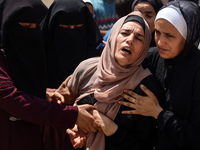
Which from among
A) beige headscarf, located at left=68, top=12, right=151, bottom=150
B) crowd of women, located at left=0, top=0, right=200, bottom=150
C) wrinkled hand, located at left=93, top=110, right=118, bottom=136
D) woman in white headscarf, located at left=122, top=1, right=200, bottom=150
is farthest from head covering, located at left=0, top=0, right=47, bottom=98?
woman in white headscarf, located at left=122, top=1, right=200, bottom=150

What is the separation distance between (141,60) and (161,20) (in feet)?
1.21

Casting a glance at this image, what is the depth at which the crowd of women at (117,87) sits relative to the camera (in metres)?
1.79

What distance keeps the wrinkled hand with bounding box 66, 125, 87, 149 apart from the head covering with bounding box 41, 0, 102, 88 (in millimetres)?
902

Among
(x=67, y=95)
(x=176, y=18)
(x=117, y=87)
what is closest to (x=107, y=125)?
(x=117, y=87)

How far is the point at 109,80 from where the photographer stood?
2027 mm

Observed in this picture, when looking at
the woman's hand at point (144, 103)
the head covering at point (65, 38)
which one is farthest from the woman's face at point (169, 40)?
the head covering at point (65, 38)

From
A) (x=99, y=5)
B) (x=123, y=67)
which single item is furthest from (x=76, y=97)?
(x=99, y=5)

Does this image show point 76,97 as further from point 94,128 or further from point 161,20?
point 161,20

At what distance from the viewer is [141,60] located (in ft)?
6.76

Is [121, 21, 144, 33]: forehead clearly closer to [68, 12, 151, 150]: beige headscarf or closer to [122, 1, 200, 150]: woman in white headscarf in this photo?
[68, 12, 151, 150]: beige headscarf

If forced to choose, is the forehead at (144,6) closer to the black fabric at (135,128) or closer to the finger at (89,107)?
the black fabric at (135,128)

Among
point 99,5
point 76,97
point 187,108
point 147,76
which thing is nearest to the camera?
point 187,108

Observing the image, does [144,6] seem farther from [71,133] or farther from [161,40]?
[71,133]

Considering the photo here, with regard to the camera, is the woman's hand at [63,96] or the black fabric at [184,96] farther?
the woman's hand at [63,96]
